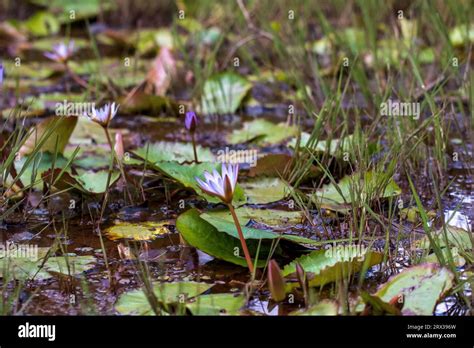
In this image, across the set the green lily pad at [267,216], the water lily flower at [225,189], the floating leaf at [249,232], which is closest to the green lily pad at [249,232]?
the floating leaf at [249,232]

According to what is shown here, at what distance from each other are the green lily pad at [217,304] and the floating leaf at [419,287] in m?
0.32

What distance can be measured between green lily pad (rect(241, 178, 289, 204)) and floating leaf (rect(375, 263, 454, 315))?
2.27 ft

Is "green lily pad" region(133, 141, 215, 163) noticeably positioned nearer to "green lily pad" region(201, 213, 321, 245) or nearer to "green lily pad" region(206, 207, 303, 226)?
"green lily pad" region(206, 207, 303, 226)

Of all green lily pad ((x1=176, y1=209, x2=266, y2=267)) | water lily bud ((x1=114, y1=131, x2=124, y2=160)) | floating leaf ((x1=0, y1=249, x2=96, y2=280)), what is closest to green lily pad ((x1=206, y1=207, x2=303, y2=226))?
green lily pad ((x1=176, y1=209, x2=266, y2=267))

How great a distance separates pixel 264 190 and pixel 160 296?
0.84 m

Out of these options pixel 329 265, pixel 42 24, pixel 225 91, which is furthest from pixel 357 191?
pixel 42 24

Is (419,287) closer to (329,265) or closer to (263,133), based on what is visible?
(329,265)

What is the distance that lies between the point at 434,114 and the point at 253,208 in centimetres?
62

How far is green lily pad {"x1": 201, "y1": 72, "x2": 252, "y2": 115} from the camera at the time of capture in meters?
3.71

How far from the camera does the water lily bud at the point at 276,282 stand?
75.4 inches

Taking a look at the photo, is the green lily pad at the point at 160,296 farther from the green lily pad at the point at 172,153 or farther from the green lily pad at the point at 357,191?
the green lily pad at the point at 172,153
